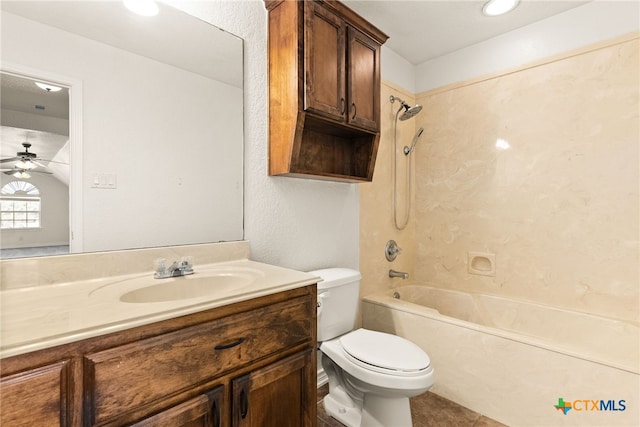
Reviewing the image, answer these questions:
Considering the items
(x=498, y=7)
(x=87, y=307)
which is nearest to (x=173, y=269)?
(x=87, y=307)

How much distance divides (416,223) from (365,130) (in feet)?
4.25

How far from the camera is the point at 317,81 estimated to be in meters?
1.56

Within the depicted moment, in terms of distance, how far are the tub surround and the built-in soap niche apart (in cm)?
184

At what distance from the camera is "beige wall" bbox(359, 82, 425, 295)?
2.31m

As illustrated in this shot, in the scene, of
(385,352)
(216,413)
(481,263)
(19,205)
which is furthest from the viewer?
(481,263)

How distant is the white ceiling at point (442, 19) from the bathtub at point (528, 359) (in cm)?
201

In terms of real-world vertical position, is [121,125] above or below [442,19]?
below

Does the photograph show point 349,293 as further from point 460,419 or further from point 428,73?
point 428,73

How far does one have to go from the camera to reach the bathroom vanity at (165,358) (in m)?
0.64

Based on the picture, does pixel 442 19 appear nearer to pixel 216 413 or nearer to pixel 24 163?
pixel 24 163

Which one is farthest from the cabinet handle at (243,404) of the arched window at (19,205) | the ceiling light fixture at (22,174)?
the ceiling light fixture at (22,174)

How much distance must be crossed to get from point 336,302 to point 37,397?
1.28 m

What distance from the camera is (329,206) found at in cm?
204

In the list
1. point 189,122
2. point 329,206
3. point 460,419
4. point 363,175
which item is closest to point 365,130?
point 363,175
